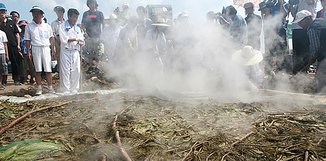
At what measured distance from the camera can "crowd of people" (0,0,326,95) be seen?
15.1 feet

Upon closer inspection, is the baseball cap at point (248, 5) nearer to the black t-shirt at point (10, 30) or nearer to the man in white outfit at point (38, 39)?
the man in white outfit at point (38, 39)

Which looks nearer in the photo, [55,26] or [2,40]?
[2,40]

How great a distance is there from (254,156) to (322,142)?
85 cm

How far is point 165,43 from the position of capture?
6137 millimetres

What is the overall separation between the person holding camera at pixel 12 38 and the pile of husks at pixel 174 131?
344 centimetres

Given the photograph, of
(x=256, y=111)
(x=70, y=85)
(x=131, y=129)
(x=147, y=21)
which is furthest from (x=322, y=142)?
(x=147, y=21)

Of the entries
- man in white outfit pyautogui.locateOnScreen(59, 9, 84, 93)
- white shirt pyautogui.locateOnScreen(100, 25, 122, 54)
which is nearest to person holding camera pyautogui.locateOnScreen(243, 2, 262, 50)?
white shirt pyautogui.locateOnScreen(100, 25, 122, 54)

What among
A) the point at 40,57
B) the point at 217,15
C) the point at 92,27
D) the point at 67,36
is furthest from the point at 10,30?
the point at 217,15

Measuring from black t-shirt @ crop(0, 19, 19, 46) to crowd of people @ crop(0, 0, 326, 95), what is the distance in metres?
0.02

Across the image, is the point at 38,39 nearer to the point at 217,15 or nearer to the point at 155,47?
the point at 155,47

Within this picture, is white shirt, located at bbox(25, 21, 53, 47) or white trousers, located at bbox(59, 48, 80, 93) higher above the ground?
white shirt, located at bbox(25, 21, 53, 47)

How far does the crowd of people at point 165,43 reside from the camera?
4590 millimetres

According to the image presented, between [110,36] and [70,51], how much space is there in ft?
8.12

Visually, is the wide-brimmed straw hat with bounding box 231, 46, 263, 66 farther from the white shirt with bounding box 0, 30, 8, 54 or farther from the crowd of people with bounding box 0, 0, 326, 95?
the white shirt with bounding box 0, 30, 8, 54
